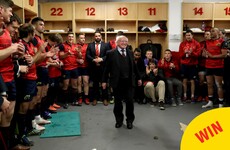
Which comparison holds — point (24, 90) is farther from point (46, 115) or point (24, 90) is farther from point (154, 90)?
point (154, 90)

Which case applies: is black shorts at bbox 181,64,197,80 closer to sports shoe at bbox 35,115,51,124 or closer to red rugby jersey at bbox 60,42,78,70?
red rugby jersey at bbox 60,42,78,70

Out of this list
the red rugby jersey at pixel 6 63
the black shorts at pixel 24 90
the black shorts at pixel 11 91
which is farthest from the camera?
the black shorts at pixel 24 90

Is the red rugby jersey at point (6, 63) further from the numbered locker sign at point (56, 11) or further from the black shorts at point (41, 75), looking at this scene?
the numbered locker sign at point (56, 11)

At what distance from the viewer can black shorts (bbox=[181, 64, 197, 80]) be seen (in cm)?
532

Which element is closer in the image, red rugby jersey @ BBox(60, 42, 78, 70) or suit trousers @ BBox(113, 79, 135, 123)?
suit trousers @ BBox(113, 79, 135, 123)

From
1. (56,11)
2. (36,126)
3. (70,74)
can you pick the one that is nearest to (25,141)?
(36,126)

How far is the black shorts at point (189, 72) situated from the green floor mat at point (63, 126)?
2.45m

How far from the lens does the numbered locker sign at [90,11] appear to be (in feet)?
21.3

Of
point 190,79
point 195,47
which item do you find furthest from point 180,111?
point 195,47

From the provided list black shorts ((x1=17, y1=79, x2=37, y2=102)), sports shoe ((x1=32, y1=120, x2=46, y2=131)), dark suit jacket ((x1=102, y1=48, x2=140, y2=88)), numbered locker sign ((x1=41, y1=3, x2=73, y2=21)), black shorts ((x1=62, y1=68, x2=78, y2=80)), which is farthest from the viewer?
numbered locker sign ((x1=41, y1=3, x2=73, y2=21))

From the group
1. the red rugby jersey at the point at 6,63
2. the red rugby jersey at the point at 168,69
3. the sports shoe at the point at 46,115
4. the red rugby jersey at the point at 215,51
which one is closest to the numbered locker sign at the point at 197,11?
the red rugby jersey at the point at 168,69

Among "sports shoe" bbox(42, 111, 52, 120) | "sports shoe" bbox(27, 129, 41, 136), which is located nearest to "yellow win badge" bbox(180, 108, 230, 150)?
"sports shoe" bbox(27, 129, 41, 136)

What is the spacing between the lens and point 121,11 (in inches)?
257

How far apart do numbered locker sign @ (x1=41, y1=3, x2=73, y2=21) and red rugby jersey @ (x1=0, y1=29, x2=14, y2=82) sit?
425cm
